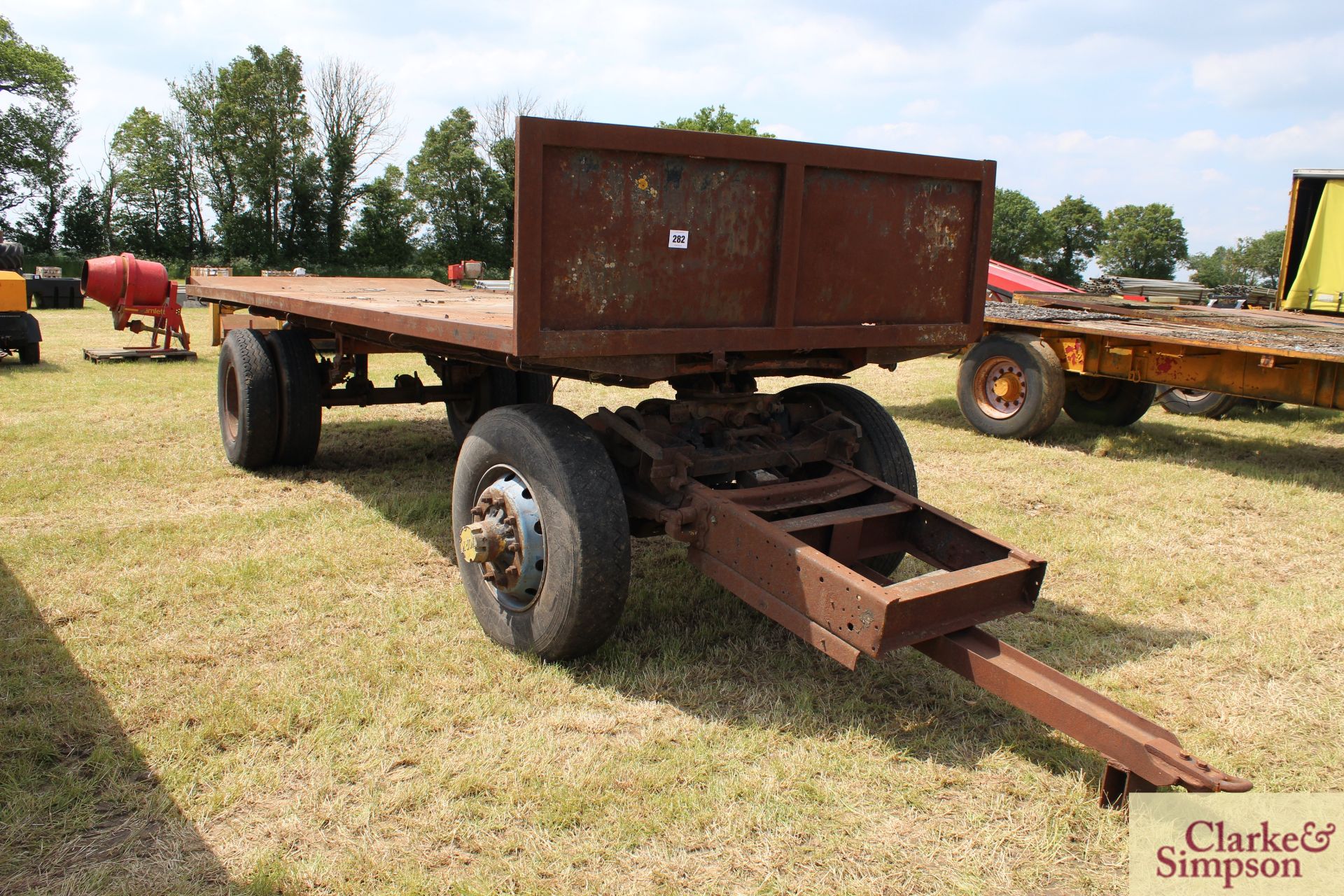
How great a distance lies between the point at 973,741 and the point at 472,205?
47.2m

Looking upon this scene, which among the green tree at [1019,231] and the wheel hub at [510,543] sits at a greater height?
the green tree at [1019,231]

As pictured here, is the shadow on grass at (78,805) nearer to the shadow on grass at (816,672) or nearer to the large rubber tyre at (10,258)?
the shadow on grass at (816,672)

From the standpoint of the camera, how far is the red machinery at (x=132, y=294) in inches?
422

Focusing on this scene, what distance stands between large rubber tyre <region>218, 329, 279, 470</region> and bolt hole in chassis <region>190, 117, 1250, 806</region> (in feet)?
7.08

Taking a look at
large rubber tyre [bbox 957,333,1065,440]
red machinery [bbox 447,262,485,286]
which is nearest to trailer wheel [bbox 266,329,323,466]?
red machinery [bbox 447,262,485,286]

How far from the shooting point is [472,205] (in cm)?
4716

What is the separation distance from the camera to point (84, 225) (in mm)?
40594

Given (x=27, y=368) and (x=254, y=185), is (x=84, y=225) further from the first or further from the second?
(x=27, y=368)

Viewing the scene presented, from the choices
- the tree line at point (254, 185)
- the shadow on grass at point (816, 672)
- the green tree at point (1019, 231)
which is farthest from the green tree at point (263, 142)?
the shadow on grass at point (816, 672)

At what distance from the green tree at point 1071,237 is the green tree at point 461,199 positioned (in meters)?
32.4

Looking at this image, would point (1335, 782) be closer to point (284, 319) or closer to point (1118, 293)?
point (284, 319)

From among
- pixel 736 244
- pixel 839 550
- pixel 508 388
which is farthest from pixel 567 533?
pixel 508 388

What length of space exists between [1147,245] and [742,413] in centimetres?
6177

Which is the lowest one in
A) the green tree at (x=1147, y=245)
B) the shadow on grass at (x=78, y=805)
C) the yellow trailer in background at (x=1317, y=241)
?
the shadow on grass at (x=78, y=805)
